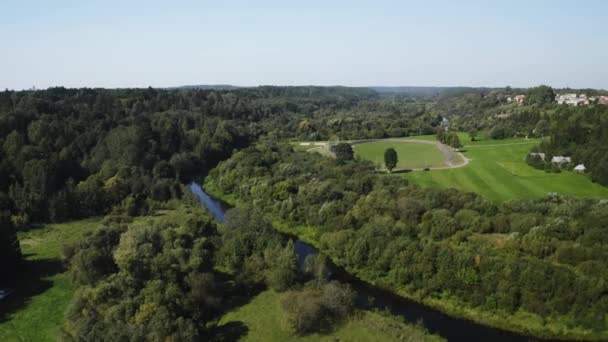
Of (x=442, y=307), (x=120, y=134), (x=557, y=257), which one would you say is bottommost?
(x=442, y=307)

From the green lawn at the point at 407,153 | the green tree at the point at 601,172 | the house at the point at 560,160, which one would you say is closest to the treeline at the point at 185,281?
the green tree at the point at 601,172

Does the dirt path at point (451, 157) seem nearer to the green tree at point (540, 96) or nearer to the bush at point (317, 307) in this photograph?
the bush at point (317, 307)

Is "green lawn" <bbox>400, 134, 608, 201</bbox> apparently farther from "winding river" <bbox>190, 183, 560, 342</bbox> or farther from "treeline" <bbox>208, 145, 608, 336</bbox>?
"winding river" <bbox>190, 183, 560, 342</bbox>

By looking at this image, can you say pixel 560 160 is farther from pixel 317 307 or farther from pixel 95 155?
pixel 95 155

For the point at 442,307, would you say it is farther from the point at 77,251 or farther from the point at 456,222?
the point at 77,251

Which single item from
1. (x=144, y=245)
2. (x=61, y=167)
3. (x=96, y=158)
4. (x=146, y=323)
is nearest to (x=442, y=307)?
(x=146, y=323)
